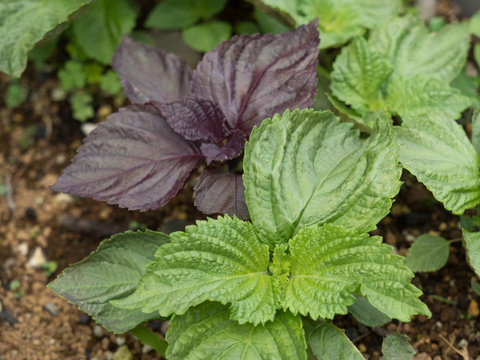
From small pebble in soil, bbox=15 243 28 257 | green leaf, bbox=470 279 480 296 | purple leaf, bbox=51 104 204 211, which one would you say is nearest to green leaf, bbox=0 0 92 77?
purple leaf, bbox=51 104 204 211

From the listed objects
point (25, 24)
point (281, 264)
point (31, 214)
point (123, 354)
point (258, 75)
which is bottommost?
point (123, 354)

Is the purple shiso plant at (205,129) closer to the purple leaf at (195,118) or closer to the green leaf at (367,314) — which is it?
the purple leaf at (195,118)

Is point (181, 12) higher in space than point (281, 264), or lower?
higher

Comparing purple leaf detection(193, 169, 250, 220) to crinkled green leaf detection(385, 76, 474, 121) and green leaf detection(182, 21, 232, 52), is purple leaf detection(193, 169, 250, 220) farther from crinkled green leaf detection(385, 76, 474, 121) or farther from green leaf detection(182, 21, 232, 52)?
green leaf detection(182, 21, 232, 52)

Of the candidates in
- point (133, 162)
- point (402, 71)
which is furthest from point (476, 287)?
point (133, 162)

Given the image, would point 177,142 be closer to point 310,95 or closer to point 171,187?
point 171,187

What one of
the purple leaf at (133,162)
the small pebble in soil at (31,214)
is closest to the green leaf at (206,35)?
the purple leaf at (133,162)

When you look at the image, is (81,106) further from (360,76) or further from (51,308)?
(360,76)
